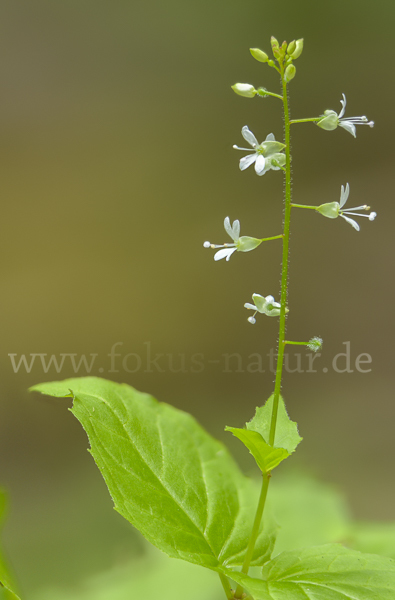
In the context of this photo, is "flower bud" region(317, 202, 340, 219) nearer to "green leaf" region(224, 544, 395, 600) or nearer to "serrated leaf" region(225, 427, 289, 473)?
"serrated leaf" region(225, 427, 289, 473)

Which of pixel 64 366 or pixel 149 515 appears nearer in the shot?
pixel 149 515

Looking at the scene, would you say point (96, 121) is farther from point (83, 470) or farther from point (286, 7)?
point (83, 470)

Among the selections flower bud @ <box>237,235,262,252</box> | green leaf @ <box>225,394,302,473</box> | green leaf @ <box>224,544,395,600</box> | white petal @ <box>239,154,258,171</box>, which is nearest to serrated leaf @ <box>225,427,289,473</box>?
green leaf @ <box>225,394,302,473</box>

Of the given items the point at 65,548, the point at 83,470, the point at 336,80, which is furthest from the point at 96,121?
the point at 65,548

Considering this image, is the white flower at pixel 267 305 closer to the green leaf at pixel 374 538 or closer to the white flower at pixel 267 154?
the white flower at pixel 267 154

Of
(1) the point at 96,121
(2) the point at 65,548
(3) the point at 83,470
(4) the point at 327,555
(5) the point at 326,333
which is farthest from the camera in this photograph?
(1) the point at 96,121

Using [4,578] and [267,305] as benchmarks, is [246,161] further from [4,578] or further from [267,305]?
[4,578]

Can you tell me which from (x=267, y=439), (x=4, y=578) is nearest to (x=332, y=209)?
(x=267, y=439)
